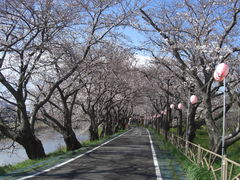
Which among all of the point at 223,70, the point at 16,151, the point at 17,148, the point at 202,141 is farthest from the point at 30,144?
the point at 202,141

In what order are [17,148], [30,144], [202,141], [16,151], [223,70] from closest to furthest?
1. [223,70]
2. [30,144]
3. [17,148]
4. [16,151]
5. [202,141]

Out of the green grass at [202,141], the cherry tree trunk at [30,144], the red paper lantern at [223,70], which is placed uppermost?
the red paper lantern at [223,70]

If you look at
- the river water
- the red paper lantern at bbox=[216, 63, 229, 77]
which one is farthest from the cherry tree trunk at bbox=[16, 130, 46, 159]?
the red paper lantern at bbox=[216, 63, 229, 77]

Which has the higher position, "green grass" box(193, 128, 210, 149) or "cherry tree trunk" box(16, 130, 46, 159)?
"cherry tree trunk" box(16, 130, 46, 159)

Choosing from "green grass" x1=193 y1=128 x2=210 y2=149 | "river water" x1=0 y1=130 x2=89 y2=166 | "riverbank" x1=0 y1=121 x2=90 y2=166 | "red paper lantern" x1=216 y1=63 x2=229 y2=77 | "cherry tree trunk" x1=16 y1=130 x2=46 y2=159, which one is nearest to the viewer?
"red paper lantern" x1=216 y1=63 x2=229 y2=77

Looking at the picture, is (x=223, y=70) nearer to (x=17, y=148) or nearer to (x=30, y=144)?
(x=30, y=144)

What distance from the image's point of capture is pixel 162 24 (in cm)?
1332

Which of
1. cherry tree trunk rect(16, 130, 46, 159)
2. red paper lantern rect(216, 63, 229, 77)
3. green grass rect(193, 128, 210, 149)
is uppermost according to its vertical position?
red paper lantern rect(216, 63, 229, 77)

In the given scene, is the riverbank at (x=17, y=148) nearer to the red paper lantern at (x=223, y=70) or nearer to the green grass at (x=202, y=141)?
the red paper lantern at (x=223, y=70)

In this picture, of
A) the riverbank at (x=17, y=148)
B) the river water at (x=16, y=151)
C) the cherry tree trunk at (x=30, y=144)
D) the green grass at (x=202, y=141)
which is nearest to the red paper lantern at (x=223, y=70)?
the cherry tree trunk at (x=30, y=144)

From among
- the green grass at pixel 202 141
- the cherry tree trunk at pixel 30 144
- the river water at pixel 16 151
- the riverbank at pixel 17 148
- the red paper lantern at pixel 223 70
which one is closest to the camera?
the red paper lantern at pixel 223 70

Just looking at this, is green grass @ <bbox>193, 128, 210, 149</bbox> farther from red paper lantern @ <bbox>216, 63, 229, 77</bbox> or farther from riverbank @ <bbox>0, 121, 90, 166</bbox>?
red paper lantern @ <bbox>216, 63, 229, 77</bbox>

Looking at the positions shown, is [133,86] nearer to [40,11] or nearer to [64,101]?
[64,101]

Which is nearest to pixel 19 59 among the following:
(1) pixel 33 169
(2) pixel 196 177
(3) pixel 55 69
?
(3) pixel 55 69
